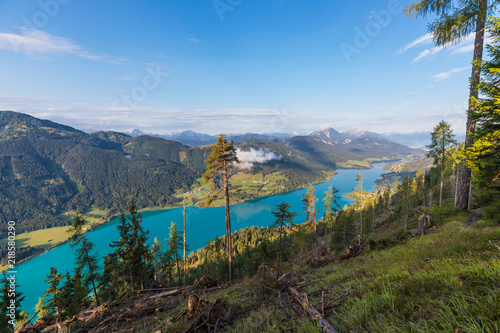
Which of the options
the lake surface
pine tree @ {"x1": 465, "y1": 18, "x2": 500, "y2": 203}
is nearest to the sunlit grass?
pine tree @ {"x1": 465, "y1": 18, "x2": 500, "y2": 203}

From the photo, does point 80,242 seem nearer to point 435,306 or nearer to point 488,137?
point 435,306

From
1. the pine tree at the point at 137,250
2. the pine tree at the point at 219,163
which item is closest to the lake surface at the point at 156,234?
the pine tree at the point at 137,250

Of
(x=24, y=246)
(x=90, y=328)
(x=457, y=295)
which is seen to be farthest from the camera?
(x=24, y=246)

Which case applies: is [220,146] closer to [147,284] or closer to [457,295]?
[457,295]

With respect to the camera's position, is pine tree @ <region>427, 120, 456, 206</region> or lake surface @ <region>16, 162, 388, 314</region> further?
lake surface @ <region>16, 162, 388, 314</region>

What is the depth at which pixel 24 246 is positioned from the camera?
400ft

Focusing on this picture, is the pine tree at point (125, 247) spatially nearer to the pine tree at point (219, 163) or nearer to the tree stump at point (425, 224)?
the pine tree at point (219, 163)

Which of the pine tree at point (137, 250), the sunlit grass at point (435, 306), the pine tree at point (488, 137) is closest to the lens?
the sunlit grass at point (435, 306)

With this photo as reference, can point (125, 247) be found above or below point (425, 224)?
below

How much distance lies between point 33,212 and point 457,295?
294 meters

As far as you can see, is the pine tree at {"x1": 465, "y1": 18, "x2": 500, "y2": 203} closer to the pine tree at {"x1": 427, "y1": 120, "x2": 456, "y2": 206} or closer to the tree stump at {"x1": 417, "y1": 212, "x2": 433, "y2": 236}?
the tree stump at {"x1": 417, "y1": 212, "x2": 433, "y2": 236}

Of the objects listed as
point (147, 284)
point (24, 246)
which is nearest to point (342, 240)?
point (147, 284)

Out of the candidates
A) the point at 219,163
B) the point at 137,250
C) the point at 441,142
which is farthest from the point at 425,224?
the point at 137,250

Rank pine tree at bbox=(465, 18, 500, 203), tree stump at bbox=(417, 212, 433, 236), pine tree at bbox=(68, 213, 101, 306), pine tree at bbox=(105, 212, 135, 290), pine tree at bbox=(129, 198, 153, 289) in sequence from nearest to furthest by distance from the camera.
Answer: pine tree at bbox=(465, 18, 500, 203)
tree stump at bbox=(417, 212, 433, 236)
pine tree at bbox=(68, 213, 101, 306)
pine tree at bbox=(105, 212, 135, 290)
pine tree at bbox=(129, 198, 153, 289)
